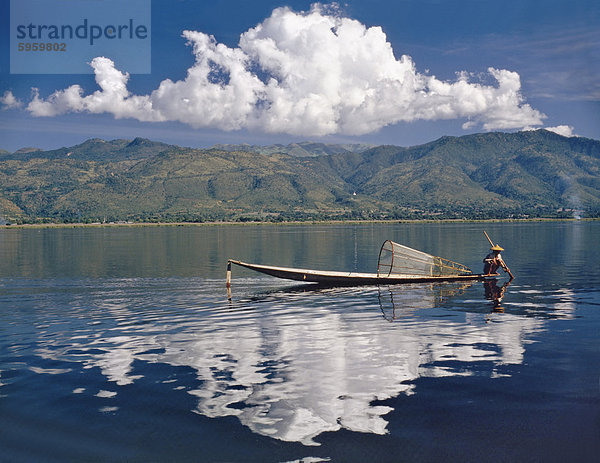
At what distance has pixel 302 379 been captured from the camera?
2273cm

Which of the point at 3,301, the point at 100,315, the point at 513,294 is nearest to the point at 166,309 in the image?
the point at 100,315

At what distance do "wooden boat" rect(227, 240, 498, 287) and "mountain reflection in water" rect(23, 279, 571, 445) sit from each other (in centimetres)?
494

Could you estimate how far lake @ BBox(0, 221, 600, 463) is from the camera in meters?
16.6

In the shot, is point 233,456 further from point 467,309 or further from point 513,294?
point 513,294

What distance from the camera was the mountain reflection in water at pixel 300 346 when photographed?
64.7ft

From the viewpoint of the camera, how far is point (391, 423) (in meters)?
18.0

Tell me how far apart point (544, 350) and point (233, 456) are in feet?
63.5

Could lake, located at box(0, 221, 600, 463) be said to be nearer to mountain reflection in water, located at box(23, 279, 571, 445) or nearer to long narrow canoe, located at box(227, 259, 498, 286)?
mountain reflection in water, located at box(23, 279, 571, 445)

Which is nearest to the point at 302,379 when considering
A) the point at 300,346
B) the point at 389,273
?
the point at 300,346

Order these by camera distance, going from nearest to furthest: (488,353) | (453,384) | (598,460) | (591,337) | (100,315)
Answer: (598,460) → (453,384) → (488,353) → (591,337) → (100,315)

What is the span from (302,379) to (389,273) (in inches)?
1353

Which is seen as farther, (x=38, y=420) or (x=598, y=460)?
(x=38, y=420)

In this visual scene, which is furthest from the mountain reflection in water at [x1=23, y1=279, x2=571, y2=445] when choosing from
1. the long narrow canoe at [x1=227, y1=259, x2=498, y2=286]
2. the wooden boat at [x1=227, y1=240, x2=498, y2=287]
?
the wooden boat at [x1=227, y1=240, x2=498, y2=287]

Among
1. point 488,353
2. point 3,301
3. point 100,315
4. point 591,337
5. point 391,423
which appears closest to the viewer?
point 391,423
